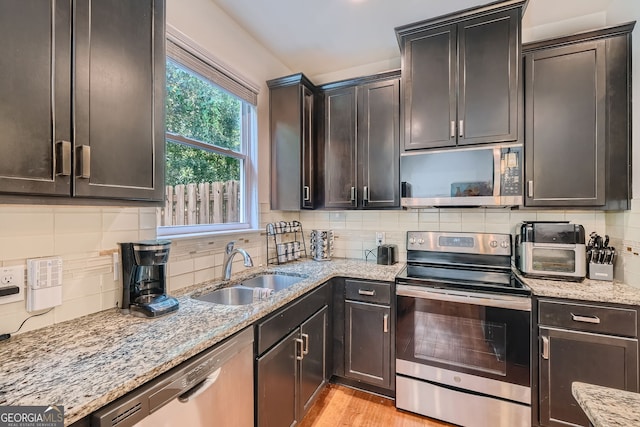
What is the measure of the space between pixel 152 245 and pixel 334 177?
1.68 m

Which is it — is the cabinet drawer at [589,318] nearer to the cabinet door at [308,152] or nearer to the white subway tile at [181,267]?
the cabinet door at [308,152]

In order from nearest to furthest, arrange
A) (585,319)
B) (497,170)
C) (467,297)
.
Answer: (585,319) < (467,297) < (497,170)

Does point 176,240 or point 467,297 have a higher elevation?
point 176,240

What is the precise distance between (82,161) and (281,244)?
1681 millimetres

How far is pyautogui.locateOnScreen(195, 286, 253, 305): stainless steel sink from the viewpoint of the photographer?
178 centimetres

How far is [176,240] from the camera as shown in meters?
1.69

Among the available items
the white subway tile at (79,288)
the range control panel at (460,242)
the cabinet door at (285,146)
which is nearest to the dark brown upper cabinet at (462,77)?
the range control panel at (460,242)

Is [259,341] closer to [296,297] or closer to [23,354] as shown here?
[296,297]

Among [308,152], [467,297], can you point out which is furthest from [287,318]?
[308,152]

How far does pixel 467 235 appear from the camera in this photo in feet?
7.72

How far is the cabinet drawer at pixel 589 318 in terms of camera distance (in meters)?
1.56

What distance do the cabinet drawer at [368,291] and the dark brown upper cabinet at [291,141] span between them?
0.83 meters

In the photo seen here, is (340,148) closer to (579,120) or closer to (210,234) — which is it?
(210,234)

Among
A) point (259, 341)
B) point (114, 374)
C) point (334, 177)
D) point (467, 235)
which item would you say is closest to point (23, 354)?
point (114, 374)
